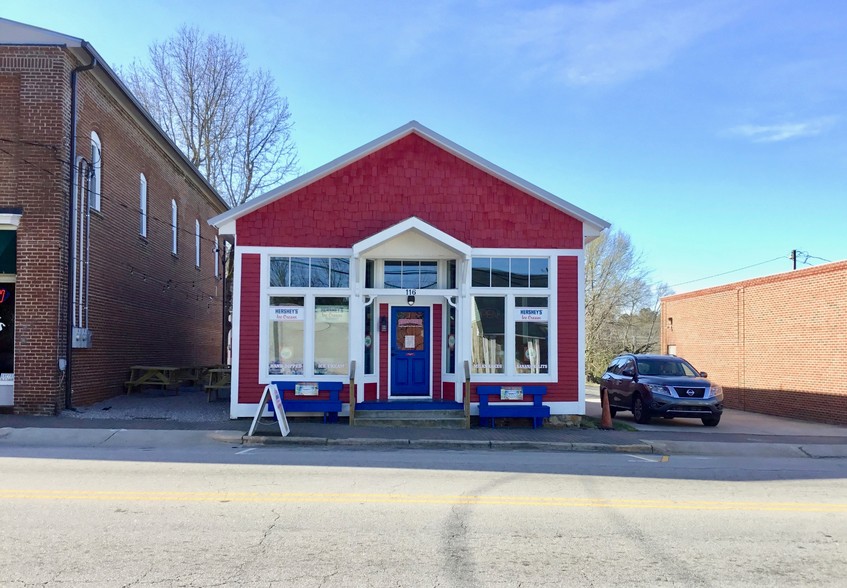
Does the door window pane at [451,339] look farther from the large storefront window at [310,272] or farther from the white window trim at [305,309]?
the large storefront window at [310,272]

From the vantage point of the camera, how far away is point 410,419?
43.9 feet

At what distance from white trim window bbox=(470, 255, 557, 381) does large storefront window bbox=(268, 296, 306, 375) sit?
142 inches

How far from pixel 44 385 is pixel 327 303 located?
19.0 feet

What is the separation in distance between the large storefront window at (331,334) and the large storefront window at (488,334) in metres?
2.71

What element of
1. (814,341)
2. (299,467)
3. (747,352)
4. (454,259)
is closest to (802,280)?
(814,341)

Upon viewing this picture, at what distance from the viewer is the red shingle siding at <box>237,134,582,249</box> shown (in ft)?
46.5

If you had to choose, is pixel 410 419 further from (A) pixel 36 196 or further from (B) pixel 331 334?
(A) pixel 36 196

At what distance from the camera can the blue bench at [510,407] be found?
13727 millimetres

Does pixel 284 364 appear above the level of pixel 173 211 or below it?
below

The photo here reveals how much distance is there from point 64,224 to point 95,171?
247 centimetres

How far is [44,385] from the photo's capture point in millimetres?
13414

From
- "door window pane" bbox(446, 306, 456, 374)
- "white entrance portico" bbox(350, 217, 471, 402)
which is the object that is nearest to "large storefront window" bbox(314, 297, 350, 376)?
"white entrance portico" bbox(350, 217, 471, 402)

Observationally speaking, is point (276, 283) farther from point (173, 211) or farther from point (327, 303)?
point (173, 211)

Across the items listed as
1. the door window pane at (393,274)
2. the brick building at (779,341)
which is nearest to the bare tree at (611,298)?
the brick building at (779,341)
